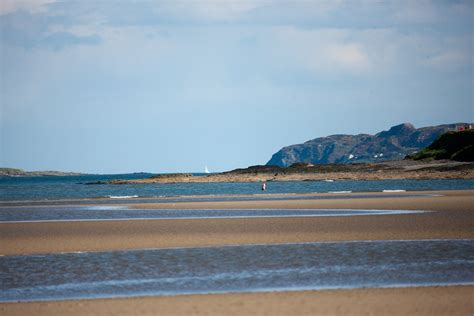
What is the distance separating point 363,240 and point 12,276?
39.3 feet

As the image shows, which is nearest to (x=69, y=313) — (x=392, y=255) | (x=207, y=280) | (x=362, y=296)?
(x=207, y=280)

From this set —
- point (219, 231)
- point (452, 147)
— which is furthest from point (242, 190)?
point (219, 231)

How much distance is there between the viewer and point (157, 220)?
121 ft

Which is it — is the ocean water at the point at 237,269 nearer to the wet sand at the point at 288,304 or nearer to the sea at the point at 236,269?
the sea at the point at 236,269

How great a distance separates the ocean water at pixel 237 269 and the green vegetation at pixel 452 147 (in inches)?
3966

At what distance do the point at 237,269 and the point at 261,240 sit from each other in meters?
7.00

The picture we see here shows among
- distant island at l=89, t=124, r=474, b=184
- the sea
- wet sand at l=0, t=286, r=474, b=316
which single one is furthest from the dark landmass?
wet sand at l=0, t=286, r=474, b=316

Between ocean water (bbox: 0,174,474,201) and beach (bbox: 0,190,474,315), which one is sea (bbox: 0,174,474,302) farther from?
ocean water (bbox: 0,174,474,201)

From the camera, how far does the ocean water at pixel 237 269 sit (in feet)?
52.6

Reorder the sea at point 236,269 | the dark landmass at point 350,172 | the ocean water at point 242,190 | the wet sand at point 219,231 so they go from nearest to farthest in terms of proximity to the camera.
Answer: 1. the sea at point 236,269
2. the wet sand at point 219,231
3. the ocean water at point 242,190
4. the dark landmass at point 350,172

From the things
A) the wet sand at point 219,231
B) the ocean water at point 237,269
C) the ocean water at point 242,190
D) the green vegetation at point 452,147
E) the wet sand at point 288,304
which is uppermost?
the green vegetation at point 452,147

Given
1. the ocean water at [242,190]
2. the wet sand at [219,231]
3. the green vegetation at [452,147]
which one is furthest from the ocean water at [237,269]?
the green vegetation at [452,147]

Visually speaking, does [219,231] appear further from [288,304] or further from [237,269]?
[288,304]

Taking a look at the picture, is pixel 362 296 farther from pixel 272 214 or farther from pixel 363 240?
pixel 272 214
